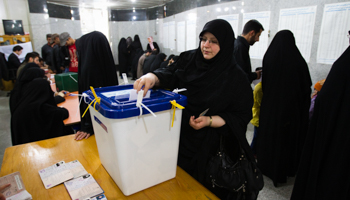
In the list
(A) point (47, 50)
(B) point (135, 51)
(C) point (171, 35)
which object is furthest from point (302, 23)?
(A) point (47, 50)

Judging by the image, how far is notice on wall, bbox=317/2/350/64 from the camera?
2.02 m

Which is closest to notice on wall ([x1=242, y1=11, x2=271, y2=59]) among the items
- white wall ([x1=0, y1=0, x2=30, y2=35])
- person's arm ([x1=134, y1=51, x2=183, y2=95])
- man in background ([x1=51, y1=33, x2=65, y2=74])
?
person's arm ([x1=134, y1=51, x2=183, y2=95])

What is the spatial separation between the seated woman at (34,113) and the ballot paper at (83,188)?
1.37 meters

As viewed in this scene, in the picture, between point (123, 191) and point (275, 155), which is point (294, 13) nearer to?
point (275, 155)

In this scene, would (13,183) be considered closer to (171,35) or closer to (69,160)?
(69,160)

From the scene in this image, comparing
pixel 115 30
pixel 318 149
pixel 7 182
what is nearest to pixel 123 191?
pixel 7 182

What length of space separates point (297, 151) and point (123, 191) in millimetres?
1866

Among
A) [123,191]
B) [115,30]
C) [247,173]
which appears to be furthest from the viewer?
[115,30]

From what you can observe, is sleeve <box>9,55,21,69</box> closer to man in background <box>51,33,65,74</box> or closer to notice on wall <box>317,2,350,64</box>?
man in background <box>51,33,65,74</box>

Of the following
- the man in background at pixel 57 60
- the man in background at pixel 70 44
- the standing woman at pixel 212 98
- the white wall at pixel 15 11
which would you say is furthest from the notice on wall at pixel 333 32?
the white wall at pixel 15 11

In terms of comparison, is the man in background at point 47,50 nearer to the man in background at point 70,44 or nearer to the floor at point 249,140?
the floor at point 249,140

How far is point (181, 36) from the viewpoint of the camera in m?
3.54

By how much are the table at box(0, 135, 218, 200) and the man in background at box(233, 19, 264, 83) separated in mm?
1664

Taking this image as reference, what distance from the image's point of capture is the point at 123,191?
0.76 meters
